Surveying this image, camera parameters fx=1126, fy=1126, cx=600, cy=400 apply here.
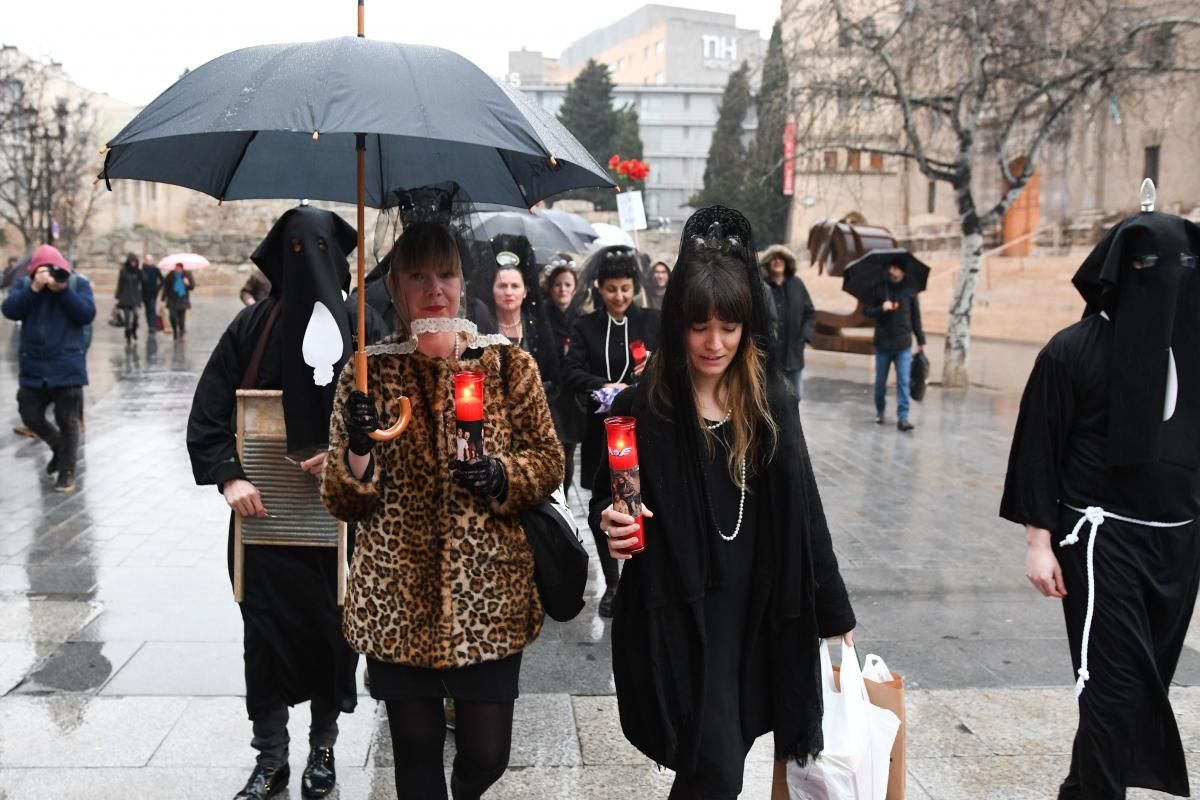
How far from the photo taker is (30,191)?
93.8 ft

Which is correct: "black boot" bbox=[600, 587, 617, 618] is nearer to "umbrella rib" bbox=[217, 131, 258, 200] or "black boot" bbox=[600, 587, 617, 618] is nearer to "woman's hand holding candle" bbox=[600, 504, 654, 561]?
"umbrella rib" bbox=[217, 131, 258, 200]

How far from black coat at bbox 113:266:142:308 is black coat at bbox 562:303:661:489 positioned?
64.2 feet

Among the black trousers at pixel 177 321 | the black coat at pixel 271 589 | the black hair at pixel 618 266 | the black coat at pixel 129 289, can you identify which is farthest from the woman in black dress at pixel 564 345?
the black trousers at pixel 177 321

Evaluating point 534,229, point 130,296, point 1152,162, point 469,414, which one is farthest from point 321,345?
point 1152,162

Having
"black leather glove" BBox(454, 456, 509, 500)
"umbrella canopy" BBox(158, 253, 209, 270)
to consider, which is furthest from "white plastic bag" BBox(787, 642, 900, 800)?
"umbrella canopy" BBox(158, 253, 209, 270)

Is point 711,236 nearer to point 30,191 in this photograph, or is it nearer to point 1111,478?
point 1111,478

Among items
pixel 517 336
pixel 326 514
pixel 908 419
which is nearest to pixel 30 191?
pixel 908 419

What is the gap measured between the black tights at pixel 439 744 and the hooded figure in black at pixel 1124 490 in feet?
5.58

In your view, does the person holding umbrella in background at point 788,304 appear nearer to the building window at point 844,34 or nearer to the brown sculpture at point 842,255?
the building window at point 844,34

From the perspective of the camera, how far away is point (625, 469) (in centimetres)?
257

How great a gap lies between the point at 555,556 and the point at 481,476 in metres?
0.36

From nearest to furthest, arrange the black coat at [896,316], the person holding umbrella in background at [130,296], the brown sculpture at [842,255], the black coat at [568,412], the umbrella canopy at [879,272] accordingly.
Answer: the black coat at [568,412] < the black coat at [896,316] < the umbrella canopy at [879,272] < the brown sculpture at [842,255] < the person holding umbrella in background at [130,296]

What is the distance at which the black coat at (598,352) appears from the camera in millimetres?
6043

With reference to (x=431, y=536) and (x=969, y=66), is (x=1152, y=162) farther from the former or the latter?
(x=431, y=536)
